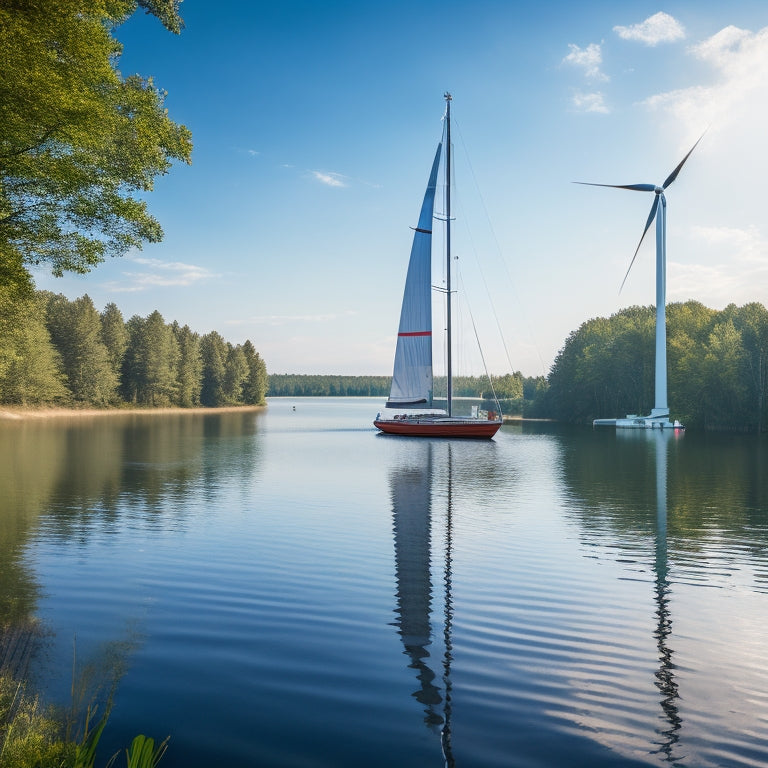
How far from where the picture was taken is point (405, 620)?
11023 mm

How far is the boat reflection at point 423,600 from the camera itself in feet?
25.7

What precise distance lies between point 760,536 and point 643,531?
315cm

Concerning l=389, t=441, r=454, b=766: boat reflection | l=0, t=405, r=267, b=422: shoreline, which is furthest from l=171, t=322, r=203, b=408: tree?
l=389, t=441, r=454, b=766: boat reflection

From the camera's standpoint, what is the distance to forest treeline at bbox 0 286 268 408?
95562 mm

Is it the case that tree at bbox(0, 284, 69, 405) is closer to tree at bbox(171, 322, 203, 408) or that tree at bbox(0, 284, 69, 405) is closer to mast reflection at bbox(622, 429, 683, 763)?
tree at bbox(171, 322, 203, 408)

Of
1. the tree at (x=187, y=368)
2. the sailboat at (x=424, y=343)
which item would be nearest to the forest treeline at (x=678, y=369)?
the sailboat at (x=424, y=343)

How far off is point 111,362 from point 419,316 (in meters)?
86.8

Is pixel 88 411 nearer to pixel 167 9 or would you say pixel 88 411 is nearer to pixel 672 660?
pixel 167 9

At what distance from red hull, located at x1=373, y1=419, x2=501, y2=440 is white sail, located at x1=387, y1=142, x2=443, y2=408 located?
82.5 inches

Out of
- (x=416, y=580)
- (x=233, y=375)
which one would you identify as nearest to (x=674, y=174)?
(x=416, y=580)

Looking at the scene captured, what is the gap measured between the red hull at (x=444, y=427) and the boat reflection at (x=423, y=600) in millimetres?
30383

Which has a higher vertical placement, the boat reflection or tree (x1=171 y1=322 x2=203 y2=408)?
tree (x1=171 y1=322 x2=203 y2=408)

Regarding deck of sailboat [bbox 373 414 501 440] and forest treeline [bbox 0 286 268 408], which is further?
forest treeline [bbox 0 286 268 408]

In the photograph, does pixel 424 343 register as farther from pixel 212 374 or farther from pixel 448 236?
pixel 212 374
